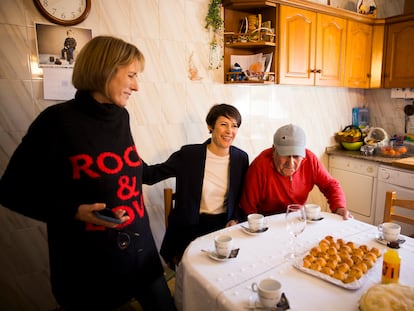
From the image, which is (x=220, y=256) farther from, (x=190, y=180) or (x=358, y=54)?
(x=358, y=54)

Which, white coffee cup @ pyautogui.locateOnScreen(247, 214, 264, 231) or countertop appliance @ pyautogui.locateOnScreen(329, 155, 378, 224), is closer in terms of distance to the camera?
white coffee cup @ pyautogui.locateOnScreen(247, 214, 264, 231)

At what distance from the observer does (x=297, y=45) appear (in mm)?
2570

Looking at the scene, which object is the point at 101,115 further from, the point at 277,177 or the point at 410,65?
the point at 410,65

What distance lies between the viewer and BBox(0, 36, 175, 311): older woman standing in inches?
40.3

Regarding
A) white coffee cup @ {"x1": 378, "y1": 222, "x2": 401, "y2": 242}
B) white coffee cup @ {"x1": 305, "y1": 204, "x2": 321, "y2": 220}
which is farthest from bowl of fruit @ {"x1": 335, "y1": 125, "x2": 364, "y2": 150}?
white coffee cup @ {"x1": 378, "y1": 222, "x2": 401, "y2": 242}

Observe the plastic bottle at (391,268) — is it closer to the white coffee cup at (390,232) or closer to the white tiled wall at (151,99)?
the white coffee cup at (390,232)

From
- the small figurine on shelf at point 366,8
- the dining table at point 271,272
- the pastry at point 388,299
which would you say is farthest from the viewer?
the small figurine on shelf at point 366,8

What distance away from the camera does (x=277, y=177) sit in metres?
1.80

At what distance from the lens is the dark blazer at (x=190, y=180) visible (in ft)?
6.03

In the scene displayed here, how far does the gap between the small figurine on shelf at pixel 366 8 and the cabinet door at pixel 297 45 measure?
2.61 ft

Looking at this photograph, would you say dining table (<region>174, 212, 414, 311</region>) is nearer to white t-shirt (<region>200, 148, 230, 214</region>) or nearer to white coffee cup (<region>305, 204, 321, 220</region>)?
white coffee cup (<region>305, 204, 321, 220</region>)

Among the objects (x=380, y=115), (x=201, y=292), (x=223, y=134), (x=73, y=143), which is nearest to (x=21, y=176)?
(x=73, y=143)

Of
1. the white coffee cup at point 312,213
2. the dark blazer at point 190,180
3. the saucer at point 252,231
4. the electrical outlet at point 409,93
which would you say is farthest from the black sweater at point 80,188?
the electrical outlet at point 409,93

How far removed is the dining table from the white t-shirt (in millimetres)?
373
